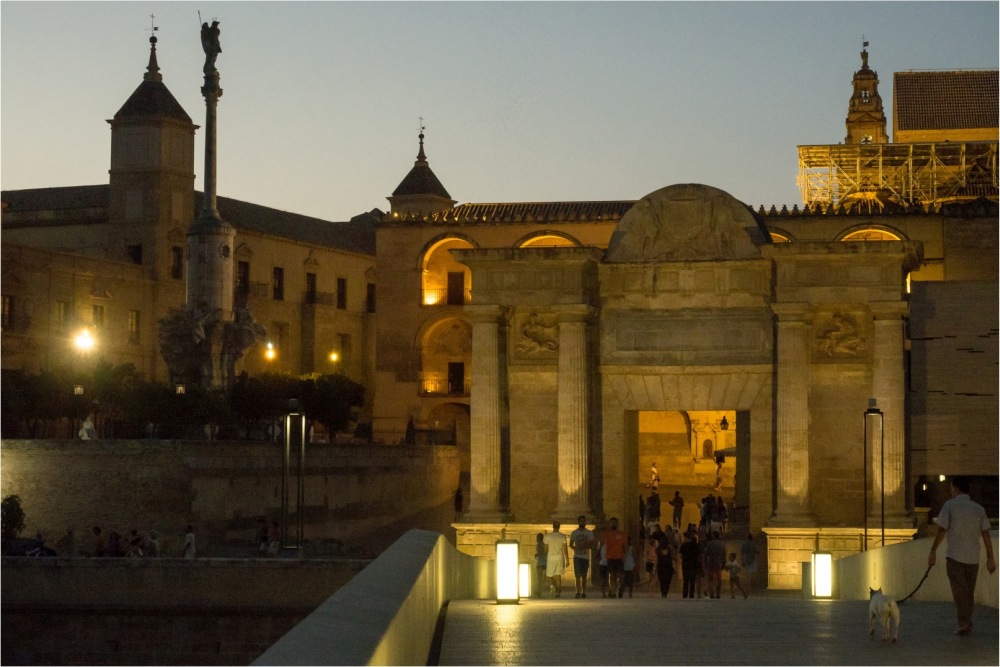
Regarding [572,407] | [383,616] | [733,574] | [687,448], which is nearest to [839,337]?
[572,407]

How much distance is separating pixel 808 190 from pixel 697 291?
34.1 meters

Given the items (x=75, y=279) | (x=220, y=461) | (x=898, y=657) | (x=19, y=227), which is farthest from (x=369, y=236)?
(x=898, y=657)

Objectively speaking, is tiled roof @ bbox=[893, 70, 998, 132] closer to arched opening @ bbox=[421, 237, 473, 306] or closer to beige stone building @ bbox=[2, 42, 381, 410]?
arched opening @ bbox=[421, 237, 473, 306]

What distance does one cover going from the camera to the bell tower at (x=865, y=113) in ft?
213

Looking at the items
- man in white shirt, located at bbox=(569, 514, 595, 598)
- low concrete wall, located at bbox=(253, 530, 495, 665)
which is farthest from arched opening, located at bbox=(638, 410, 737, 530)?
low concrete wall, located at bbox=(253, 530, 495, 665)

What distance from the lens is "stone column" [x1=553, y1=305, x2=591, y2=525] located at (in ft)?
91.6

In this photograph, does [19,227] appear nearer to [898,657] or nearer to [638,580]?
[638,580]

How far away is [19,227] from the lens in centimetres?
6731

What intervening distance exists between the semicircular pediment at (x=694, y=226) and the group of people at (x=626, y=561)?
4.87 meters

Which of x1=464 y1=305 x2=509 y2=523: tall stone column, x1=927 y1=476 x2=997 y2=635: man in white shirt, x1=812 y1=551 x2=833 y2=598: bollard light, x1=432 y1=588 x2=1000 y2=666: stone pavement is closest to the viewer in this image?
x1=432 y1=588 x2=1000 y2=666: stone pavement

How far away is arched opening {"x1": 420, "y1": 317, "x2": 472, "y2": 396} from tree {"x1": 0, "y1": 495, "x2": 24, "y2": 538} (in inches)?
921

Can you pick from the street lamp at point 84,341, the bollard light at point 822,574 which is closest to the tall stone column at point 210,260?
the street lamp at point 84,341

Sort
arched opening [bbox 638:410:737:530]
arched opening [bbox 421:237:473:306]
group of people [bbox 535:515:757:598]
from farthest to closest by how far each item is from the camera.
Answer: arched opening [bbox 421:237:473:306] < arched opening [bbox 638:410:737:530] < group of people [bbox 535:515:757:598]

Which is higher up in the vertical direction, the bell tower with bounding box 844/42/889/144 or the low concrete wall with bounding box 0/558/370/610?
the bell tower with bounding box 844/42/889/144
